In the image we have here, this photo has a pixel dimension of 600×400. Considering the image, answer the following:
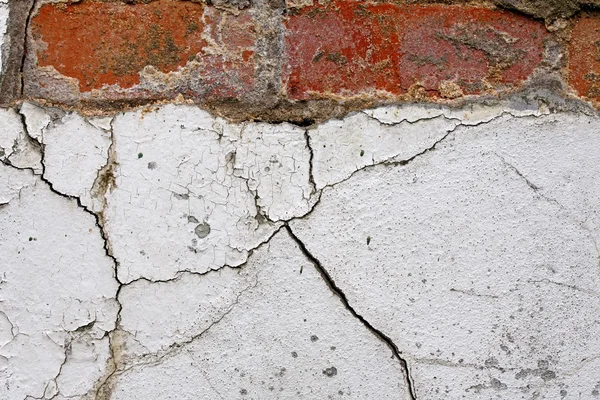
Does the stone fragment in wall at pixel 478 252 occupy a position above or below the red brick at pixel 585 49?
below

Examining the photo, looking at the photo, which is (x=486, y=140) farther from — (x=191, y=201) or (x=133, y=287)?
(x=133, y=287)

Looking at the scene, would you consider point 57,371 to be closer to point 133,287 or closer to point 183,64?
point 133,287

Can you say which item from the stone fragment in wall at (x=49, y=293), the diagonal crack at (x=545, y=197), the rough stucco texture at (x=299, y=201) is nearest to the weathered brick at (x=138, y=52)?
the rough stucco texture at (x=299, y=201)

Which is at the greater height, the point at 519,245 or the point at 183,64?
the point at 183,64

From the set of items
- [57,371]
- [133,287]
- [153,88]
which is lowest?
[57,371]

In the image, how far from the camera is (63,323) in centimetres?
93

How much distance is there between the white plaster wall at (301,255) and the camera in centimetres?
93

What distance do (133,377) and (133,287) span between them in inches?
4.8

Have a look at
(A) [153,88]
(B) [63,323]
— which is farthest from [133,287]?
(A) [153,88]

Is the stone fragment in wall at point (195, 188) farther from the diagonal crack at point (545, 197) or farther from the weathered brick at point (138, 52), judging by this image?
the diagonal crack at point (545, 197)

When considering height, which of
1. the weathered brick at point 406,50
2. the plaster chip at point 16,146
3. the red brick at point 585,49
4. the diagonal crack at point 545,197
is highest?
the red brick at point 585,49

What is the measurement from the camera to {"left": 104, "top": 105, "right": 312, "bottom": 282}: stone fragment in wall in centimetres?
93

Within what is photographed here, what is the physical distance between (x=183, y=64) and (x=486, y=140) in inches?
16.8

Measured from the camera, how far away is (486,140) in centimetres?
95
